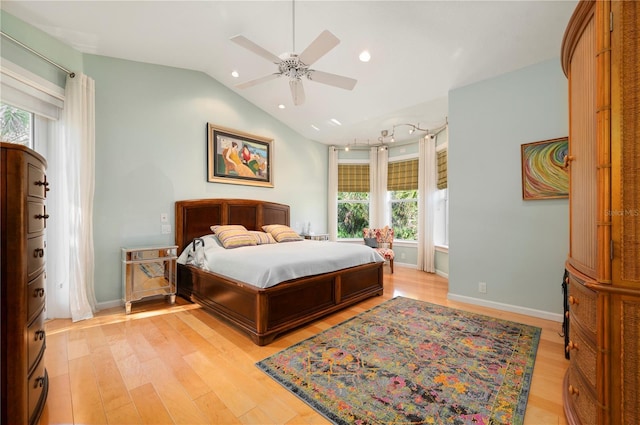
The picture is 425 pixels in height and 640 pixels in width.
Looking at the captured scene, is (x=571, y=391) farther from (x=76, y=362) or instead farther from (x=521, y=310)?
(x=76, y=362)

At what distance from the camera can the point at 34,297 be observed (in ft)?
4.77

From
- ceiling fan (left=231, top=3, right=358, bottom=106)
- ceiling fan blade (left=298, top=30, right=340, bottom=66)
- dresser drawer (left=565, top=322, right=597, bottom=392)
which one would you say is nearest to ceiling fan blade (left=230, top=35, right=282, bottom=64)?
ceiling fan (left=231, top=3, right=358, bottom=106)

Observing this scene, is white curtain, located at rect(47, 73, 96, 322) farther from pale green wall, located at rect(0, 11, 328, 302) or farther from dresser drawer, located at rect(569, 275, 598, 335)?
dresser drawer, located at rect(569, 275, 598, 335)

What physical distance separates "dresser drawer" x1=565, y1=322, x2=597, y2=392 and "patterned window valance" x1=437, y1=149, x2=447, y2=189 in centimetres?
387

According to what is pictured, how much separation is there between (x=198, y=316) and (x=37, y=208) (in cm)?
203

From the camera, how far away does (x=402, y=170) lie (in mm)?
6023

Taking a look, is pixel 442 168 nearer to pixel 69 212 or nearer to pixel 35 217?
pixel 35 217

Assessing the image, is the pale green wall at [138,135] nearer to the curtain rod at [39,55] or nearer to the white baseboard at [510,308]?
the curtain rod at [39,55]

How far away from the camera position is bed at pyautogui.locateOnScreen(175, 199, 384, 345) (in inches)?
97.6

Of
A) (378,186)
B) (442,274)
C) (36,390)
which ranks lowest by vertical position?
(442,274)

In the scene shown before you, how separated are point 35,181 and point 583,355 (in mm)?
2918

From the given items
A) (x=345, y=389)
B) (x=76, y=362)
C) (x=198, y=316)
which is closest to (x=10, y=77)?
(x=76, y=362)

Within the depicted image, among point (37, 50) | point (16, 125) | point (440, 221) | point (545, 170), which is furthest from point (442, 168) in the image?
point (16, 125)

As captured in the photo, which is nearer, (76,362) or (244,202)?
(76,362)
